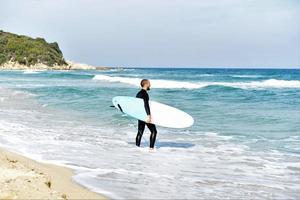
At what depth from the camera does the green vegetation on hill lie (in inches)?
4653

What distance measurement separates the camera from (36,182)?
534cm

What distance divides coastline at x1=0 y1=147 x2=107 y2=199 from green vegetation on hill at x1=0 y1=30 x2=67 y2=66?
114 metres

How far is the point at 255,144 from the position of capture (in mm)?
9984

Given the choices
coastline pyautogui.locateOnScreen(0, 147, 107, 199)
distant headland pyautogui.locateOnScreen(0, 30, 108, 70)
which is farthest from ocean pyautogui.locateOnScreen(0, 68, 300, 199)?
distant headland pyautogui.locateOnScreen(0, 30, 108, 70)

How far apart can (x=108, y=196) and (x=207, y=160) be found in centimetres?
305

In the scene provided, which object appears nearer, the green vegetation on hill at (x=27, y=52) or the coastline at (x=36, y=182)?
the coastline at (x=36, y=182)

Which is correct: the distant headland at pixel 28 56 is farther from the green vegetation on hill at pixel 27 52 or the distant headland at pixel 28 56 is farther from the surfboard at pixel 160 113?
the surfboard at pixel 160 113

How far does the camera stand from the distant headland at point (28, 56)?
116 m

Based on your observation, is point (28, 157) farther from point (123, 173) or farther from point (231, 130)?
point (231, 130)

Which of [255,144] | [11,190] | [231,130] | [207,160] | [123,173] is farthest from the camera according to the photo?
[231,130]

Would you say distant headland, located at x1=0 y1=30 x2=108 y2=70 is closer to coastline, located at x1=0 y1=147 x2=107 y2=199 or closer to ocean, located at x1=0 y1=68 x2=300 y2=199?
ocean, located at x1=0 y1=68 x2=300 y2=199

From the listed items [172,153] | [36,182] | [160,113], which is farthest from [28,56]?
[36,182]

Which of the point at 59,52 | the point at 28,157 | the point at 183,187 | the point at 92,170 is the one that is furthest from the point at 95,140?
the point at 59,52

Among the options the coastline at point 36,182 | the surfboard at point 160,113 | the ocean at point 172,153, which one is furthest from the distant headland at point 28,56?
the coastline at point 36,182
